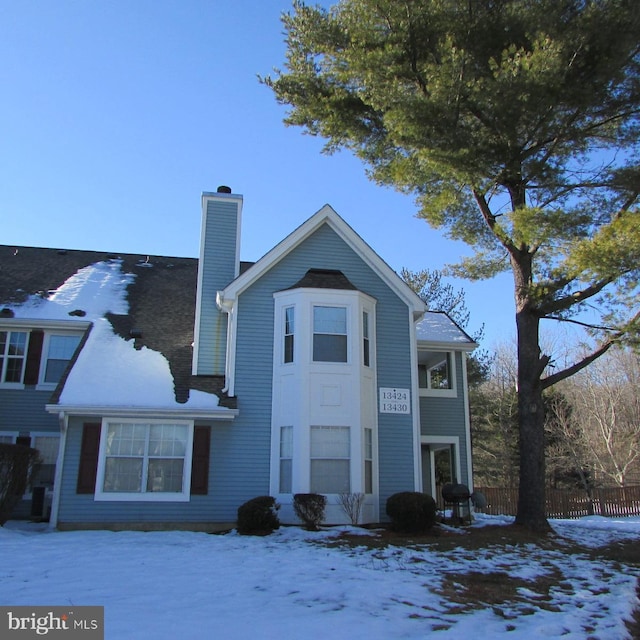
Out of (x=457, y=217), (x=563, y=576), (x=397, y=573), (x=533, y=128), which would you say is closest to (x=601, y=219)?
(x=533, y=128)

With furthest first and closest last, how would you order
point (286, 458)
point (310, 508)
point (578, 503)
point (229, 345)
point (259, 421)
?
point (578, 503)
point (229, 345)
point (259, 421)
point (286, 458)
point (310, 508)

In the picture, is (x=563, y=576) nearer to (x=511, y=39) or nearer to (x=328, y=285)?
(x=328, y=285)

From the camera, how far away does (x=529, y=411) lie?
14.8 meters

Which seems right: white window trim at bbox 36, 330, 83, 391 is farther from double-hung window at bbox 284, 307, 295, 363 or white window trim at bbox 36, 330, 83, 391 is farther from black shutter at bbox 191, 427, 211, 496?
double-hung window at bbox 284, 307, 295, 363

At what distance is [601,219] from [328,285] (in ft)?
21.2

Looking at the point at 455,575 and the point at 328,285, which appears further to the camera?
the point at 328,285

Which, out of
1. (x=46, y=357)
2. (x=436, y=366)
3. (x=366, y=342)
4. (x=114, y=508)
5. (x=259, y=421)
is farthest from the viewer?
(x=436, y=366)

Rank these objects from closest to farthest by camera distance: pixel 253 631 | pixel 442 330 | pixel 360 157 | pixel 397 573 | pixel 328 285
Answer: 1. pixel 253 631
2. pixel 397 573
3. pixel 328 285
4. pixel 360 157
5. pixel 442 330

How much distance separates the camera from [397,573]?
27.5 ft

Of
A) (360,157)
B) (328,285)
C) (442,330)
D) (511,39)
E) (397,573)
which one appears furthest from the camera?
(442,330)

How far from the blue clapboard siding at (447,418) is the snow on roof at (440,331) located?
1.29 metres

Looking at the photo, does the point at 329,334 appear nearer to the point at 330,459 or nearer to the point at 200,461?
the point at 330,459

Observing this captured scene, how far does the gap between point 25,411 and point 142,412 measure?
4.06m

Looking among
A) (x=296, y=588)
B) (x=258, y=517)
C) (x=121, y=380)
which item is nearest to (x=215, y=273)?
(x=121, y=380)
